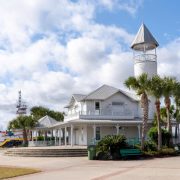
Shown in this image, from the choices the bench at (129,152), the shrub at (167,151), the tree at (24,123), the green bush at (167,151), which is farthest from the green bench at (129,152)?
the tree at (24,123)

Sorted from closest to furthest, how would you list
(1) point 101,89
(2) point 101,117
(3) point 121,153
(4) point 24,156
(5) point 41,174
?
(5) point 41,174 → (3) point 121,153 → (4) point 24,156 → (2) point 101,117 → (1) point 101,89

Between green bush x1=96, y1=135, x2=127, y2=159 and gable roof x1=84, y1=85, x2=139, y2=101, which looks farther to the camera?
gable roof x1=84, y1=85, x2=139, y2=101

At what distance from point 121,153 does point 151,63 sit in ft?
68.2

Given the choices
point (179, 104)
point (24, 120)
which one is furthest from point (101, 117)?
point (24, 120)

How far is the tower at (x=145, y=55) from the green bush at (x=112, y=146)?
16983 millimetres

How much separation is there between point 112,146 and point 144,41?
2146cm

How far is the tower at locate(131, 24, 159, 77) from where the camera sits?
48844 mm

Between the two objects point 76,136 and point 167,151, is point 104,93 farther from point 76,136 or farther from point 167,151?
point 167,151

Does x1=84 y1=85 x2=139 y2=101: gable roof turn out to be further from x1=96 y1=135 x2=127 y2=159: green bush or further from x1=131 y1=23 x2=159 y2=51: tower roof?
x1=96 y1=135 x2=127 y2=159: green bush

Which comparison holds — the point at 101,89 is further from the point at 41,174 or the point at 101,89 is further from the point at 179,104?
the point at 41,174

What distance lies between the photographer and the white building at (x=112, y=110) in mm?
44062

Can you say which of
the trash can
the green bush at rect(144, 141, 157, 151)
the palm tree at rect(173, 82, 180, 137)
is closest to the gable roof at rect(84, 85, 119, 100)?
the palm tree at rect(173, 82, 180, 137)

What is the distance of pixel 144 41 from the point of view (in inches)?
1927

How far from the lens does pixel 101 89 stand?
158 ft
